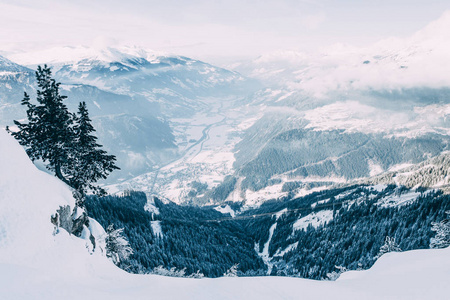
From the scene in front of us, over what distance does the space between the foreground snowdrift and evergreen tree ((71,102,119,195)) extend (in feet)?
30.6

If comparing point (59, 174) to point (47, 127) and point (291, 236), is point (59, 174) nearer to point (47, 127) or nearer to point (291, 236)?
point (47, 127)

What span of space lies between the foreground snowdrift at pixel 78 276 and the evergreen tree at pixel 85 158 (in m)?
9.33

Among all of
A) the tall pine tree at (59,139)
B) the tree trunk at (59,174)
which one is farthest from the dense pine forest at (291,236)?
the tall pine tree at (59,139)

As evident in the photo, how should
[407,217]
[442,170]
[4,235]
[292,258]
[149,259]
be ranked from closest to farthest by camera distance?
[4,235], [149,259], [407,217], [292,258], [442,170]

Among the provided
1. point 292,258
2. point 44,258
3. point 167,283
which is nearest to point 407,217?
point 292,258

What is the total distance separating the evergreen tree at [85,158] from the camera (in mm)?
38062

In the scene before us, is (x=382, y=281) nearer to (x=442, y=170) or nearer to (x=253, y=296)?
(x=253, y=296)

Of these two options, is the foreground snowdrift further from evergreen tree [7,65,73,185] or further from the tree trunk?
the tree trunk

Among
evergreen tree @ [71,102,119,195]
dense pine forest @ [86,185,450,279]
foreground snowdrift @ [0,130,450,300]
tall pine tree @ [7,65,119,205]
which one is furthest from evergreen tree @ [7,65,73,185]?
dense pine forest @ [86,185,450,279]

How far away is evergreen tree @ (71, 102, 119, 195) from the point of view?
38062mm

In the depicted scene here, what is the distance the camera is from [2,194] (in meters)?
22.6

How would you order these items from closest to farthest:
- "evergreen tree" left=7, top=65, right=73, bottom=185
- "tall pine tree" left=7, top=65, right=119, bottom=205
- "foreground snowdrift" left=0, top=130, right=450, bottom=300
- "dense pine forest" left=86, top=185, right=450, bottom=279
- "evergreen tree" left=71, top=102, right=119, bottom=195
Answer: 1. "foreground snowdrift" left=0, top=130, right=450, bottom=300
2. "evergreen tree" left=7, top=65, right=73, bottom=185
3. "tall pine tree" left=7, top=65, right=119, bottom=205
4. "evergreen tree" left=71, top=102, right=119, bottom=195
5. "dense pine forest" left=86, top=185, right=450, bottom=279

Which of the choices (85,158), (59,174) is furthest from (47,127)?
(59,174)

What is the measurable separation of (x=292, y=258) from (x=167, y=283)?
137 m
